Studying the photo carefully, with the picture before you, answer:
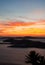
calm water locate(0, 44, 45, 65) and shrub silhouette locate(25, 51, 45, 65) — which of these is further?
calm water locate(0, 44, 45, 65)

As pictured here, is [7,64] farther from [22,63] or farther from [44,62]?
[44,62]

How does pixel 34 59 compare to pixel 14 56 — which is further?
pixel 14 56

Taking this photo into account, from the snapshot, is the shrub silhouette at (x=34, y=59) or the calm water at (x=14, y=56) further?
the calm water at (x=14, y=56)

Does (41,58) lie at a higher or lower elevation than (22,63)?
higher

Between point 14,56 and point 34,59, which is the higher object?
point 34,59

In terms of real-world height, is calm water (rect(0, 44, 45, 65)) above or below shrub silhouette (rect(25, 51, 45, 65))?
below

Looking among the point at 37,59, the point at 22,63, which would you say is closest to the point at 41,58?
the point at 37,59

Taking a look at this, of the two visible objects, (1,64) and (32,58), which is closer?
(32,58)

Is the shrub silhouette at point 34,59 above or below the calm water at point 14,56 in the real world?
above

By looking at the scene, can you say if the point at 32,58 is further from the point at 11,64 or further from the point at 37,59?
the point at 11,64
